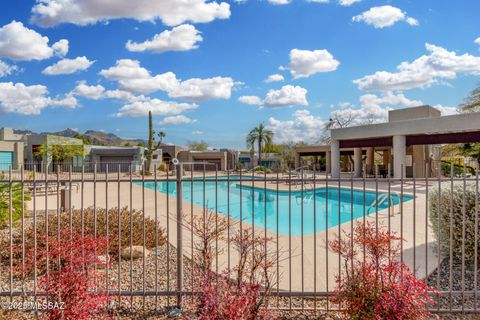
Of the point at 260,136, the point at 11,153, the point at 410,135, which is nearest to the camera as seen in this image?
the point at 410,135

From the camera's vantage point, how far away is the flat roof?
52.1ft

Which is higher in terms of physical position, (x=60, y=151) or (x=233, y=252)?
(x=60, y=151)

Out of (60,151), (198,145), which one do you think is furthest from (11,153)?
(198,145)

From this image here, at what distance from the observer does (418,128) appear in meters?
17.6

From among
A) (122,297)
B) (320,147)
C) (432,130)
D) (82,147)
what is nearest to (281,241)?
(122,297)

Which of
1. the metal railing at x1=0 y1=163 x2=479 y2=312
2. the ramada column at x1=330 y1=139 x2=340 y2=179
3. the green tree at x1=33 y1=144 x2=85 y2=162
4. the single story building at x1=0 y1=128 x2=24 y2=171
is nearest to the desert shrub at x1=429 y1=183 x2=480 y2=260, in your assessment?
the metal railing at x1=0 y1=163 x2=479 y2=312

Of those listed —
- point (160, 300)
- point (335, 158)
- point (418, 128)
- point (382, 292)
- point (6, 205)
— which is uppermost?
point (418, 128)

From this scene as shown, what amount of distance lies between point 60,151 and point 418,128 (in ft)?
104

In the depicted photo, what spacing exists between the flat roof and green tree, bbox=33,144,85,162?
25.3 m

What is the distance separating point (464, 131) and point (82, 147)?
33017 millimetres

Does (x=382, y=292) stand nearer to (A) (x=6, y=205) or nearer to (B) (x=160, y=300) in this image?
(B) (x=160, y=300)

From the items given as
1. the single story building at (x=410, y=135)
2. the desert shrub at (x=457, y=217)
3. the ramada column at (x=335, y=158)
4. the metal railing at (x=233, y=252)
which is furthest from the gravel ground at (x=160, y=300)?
the ramada column at (x=335, y=158)

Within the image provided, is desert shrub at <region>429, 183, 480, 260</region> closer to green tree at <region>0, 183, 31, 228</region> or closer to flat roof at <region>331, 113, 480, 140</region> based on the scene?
green tree at <region>0, 183, 31, 228</region>

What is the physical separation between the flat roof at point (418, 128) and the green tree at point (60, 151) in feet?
83.0
